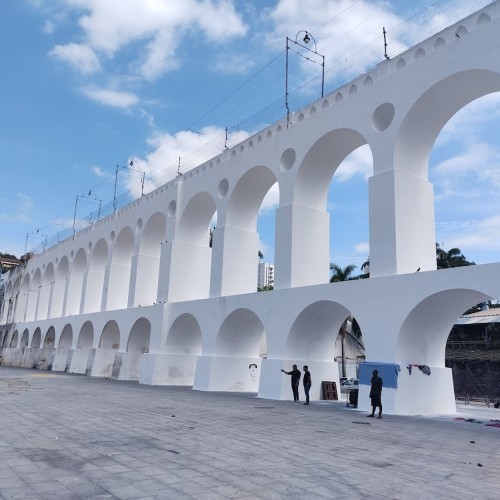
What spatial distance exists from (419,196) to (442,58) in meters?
3.35

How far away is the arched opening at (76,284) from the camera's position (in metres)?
33.1

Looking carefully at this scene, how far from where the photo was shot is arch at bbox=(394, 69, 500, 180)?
1212 cm

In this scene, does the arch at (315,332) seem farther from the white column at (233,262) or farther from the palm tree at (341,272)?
the palm tree at (341,272)

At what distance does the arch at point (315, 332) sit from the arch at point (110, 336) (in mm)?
13708

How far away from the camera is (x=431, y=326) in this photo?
12.2 metres

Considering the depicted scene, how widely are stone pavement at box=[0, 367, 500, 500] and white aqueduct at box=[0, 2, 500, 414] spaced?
253cm

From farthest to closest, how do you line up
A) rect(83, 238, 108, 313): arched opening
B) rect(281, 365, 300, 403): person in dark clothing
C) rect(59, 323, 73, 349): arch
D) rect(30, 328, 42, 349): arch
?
rect(30, 328, 42, 349): arch, rect(59, 323, 73, 349): arch, rect(83, 238, 108, 313): arched opening, rect(281, 365, 300, 403): person in dark clothing

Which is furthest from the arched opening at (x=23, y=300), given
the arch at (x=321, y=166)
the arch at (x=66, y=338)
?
the arch at (x=321, y=166)

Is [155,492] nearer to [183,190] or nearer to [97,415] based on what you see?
[97,415]

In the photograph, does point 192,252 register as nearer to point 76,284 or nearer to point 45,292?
point 76,284

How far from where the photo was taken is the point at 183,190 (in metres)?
22.2

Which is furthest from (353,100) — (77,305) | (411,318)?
(77,305)

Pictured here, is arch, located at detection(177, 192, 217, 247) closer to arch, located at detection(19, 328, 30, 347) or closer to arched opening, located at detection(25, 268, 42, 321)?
arched opening, located at detection(25, 268, 42, 321)

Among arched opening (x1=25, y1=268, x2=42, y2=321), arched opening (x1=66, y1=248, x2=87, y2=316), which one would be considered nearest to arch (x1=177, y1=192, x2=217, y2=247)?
arched opening (x1=66, y1=248, x2=87, y2=316)
